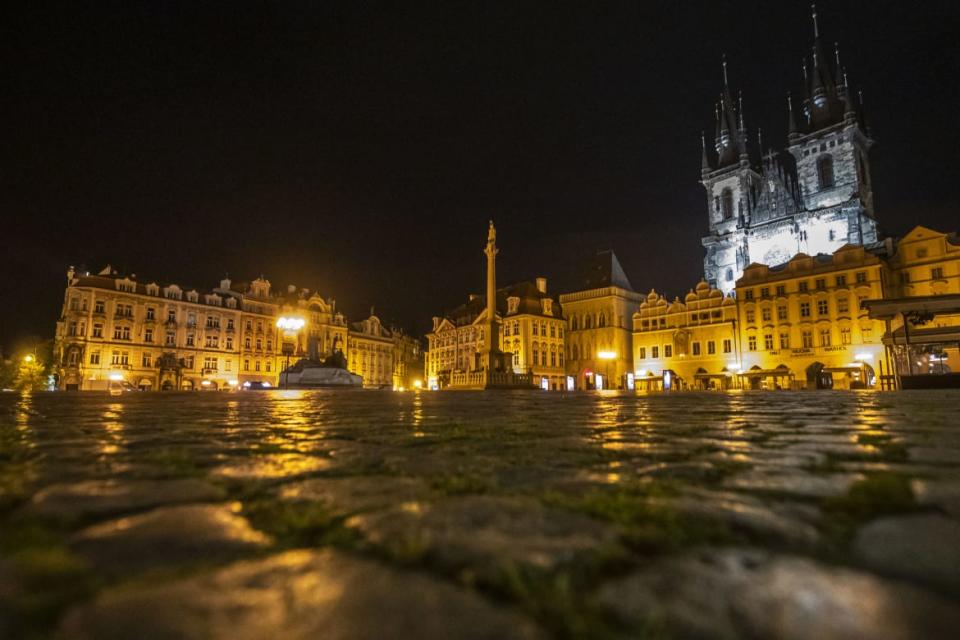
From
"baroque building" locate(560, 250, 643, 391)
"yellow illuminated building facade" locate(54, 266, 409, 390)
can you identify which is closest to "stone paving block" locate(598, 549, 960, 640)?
"yellow illuminated building facade" locate(54, 266, 409, 390)

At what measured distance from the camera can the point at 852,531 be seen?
1.06 metres

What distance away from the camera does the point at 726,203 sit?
61.3 meters

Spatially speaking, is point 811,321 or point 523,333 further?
point 523,333

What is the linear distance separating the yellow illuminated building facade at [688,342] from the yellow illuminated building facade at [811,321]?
1.34m

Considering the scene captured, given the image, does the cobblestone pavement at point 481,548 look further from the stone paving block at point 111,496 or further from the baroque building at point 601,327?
the baroque building at point 601,327

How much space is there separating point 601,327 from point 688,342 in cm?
1024

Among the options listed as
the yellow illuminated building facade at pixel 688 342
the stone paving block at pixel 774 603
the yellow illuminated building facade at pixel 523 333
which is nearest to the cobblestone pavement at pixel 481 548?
the stone paving block at pixel 774 603

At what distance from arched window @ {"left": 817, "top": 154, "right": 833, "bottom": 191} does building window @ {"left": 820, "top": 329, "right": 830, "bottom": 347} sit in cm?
2221

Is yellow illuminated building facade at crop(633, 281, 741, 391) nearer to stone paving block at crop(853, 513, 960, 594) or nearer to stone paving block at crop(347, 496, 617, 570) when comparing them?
stone paving block at crop(853, 513, 960, 594)

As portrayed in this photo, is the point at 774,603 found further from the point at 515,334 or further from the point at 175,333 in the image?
the point at 175,333

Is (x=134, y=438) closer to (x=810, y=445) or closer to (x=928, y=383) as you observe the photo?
(x=810, y=445)

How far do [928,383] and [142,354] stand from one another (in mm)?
57040

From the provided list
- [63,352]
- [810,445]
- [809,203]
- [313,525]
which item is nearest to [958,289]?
[809,203]

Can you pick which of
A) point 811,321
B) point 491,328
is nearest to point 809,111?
point 811,321
